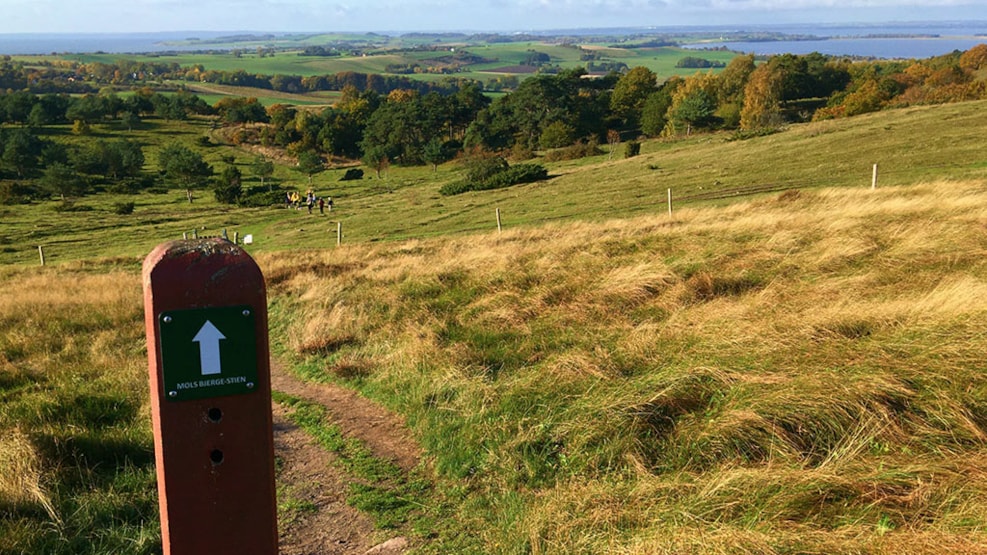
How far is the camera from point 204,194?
229 ft

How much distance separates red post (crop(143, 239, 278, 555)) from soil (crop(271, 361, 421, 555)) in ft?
8.18

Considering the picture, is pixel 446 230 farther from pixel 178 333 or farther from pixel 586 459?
pixel 178 333

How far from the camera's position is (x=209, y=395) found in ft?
8.52

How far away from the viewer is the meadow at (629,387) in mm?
4371

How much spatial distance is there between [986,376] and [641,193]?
2936 centimetres

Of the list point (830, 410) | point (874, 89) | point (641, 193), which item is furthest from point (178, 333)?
point (874, 89)

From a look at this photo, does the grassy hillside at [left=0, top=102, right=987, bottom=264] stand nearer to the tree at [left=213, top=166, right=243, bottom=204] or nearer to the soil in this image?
the tree at [left=213, top=166, right=243, bottom=204]

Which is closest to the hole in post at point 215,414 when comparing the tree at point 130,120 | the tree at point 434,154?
the tree at point 434,154

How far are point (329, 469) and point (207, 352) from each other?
4161mm

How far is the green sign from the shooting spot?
2.52m

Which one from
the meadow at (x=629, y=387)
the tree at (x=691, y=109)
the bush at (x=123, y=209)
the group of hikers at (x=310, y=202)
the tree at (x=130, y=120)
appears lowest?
the bush at (x=123, y=209)

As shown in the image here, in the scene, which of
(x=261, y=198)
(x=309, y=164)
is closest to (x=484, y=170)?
(x=261, y=198)

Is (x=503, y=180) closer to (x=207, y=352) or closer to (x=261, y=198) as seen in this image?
(x=261, y=198)

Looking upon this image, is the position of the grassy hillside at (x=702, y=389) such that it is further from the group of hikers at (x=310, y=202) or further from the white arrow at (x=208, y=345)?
the group of hikers at (x=310, y=202)
